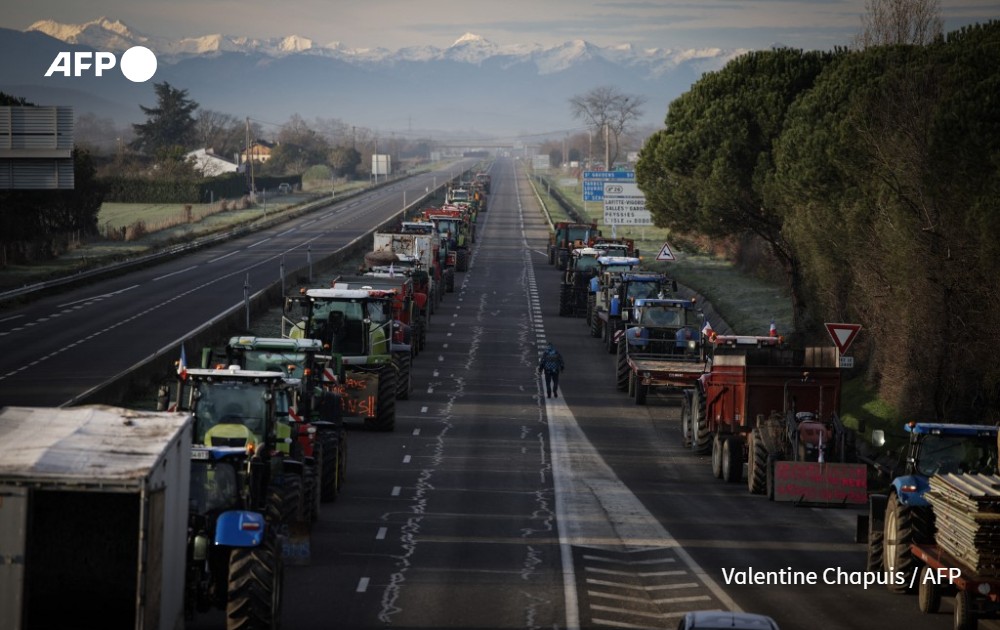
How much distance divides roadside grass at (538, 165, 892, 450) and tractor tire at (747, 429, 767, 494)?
1.79 meters

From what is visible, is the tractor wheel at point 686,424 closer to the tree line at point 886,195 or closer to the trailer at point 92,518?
the tree line at point 886,195

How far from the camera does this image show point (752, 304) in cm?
5969

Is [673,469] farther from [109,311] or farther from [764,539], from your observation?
[109,311]

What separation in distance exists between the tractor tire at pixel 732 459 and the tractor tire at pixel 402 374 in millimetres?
10585

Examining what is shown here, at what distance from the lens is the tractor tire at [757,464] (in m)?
27.8

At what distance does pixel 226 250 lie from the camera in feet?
288

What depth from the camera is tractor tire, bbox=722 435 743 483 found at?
2916 centimetres

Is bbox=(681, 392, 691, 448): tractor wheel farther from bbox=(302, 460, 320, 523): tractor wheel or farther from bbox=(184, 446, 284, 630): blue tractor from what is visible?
bbox=(184, 446, 284, 630): blue tractor

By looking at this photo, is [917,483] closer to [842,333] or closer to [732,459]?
[732,459]

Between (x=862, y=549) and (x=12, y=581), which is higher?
(x=12, y=581)

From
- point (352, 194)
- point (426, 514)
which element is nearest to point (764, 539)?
point (426, 514)

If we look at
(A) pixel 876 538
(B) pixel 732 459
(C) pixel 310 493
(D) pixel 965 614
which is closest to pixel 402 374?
(B) pixel 732 459

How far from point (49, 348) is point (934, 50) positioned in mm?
26544

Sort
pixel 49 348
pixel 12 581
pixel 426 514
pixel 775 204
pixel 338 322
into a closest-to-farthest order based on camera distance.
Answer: pixel 12 581
pixel 426 514
pixel 338 322
pixel 49 348
pixel 775 204
